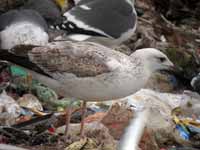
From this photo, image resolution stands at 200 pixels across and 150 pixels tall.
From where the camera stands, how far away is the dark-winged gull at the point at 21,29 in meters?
5.71

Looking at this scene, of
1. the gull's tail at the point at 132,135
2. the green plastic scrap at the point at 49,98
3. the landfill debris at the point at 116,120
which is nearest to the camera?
the gull's tail at the point at 132,135

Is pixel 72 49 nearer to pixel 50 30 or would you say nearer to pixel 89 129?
pixel 89 129

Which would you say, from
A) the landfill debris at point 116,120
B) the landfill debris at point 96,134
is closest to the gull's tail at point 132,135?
the landfill debris at point 96,134

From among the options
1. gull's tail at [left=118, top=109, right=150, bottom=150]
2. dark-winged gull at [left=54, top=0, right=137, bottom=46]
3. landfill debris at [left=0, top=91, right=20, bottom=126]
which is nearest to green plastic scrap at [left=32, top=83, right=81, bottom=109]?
landfill debris at [left=0, top=91, right=20, bottom=126]

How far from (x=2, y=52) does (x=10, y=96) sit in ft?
3.59

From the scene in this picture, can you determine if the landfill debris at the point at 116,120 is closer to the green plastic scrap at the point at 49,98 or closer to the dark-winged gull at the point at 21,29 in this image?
the green plastic scrap at the point at 49,98

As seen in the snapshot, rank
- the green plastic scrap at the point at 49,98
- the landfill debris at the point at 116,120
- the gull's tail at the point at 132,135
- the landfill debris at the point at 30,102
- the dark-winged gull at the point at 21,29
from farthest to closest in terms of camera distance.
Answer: the dark-winged gull at the point at 21,29, the green plastic scrap at the point at 49,98, the landfill debris at the point at 30,102, the landfill debris at the point at 116,120, the gull's tail at the point at 132,135

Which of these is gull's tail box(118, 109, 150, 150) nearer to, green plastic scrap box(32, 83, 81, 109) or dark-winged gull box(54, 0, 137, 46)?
green plastic scrap box(32, 83, 81, 109)

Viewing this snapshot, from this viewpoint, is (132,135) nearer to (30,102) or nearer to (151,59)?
(151,59)

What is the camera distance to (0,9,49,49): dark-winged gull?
571 cm

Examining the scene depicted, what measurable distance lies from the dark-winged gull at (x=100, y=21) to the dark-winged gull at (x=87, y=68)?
1.38 meters

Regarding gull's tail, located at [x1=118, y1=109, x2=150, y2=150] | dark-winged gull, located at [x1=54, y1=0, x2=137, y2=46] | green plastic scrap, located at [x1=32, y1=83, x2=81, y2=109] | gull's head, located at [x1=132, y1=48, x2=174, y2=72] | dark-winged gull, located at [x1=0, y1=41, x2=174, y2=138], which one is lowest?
green plastic scrap, located at [x1=32, y1=83, x2=81, y2=109]

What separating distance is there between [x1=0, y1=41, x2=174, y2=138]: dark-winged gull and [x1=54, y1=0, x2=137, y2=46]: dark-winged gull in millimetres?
1380

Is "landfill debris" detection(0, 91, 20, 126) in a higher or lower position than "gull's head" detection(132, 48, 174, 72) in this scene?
lower
